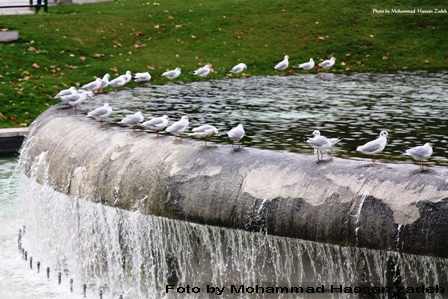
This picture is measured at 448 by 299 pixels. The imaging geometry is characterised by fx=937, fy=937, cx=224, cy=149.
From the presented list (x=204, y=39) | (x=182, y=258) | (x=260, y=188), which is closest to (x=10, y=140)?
(x=182, y=258)

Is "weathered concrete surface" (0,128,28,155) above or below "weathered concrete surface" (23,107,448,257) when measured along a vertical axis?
below

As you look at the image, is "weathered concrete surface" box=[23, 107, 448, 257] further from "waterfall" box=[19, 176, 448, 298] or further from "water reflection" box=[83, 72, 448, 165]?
"water reflection" box=[83, 72, 448, 165]

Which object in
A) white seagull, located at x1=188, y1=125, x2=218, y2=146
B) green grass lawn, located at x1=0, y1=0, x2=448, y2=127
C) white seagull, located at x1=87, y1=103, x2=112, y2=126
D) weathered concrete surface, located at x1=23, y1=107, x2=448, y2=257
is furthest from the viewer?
green grass lawn, located at x1=0, y1=0, x2=448, y2=127

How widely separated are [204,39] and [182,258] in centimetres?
1937

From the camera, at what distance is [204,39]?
29.5 meters

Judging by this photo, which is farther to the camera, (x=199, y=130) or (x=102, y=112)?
(x=102, y=112)

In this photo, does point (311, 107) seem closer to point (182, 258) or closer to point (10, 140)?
point (182, 258)

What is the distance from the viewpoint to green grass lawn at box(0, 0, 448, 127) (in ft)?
84.7

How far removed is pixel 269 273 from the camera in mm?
9977

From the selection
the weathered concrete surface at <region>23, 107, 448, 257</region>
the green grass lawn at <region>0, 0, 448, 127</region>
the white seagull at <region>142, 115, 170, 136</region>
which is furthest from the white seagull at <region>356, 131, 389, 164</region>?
the green grass lawn at <region>0, 0, 448, 127</region>

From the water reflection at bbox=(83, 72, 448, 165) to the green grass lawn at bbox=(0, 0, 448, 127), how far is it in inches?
266

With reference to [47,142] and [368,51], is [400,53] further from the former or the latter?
[47,142]

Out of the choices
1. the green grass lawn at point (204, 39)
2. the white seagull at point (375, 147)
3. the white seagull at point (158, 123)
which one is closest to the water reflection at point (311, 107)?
the white seagull at point (375, 147)

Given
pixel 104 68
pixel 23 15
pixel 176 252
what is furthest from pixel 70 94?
pixel 23 15
